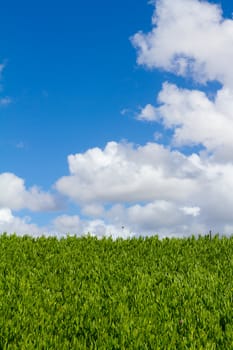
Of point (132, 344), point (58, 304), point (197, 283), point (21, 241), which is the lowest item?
point (132, 344)

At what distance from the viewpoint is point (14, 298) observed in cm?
848

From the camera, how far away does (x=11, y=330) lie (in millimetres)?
6957

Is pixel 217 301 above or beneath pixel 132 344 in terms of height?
above

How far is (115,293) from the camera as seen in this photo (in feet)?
28.6

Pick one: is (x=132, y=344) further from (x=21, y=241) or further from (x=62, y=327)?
(x=21, y=241)

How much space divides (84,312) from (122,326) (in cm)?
84

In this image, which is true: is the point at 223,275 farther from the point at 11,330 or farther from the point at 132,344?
the point at 11,330

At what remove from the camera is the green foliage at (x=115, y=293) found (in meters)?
6.87

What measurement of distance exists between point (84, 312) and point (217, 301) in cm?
211

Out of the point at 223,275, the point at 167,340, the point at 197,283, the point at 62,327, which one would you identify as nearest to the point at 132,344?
the point at 167,340

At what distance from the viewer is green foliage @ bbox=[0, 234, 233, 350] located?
687 cm

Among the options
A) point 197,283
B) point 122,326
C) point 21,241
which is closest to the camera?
point 122,326

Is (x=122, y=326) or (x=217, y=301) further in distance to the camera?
(x=217, y=301)

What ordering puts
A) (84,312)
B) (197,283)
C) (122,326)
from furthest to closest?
1. (197,283)
2. (84,312)
3. (122,326)
